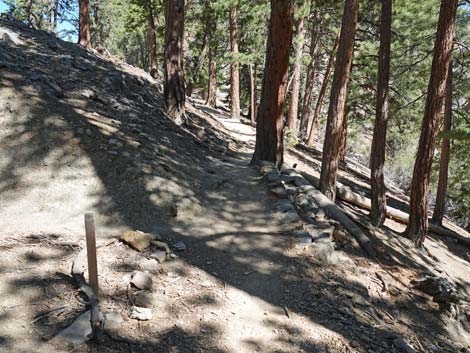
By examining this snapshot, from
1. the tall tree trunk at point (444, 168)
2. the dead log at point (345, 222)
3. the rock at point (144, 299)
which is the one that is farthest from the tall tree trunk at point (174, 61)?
the tall tree trunk at point (444, 168)

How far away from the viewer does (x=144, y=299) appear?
11.7ft

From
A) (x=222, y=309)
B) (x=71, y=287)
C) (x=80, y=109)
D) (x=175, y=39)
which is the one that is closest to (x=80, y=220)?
(x=71, y=287)

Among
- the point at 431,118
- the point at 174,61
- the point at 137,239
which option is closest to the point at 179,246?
the point at 137,239

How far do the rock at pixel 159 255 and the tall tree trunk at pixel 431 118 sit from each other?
6384 mm

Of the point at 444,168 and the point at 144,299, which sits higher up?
the point at 444,168

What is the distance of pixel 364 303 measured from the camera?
457 centimetres

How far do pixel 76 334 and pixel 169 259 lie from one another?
1.63 m

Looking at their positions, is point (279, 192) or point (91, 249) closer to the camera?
point (91, 249)

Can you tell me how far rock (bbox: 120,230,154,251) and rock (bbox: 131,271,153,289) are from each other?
525 millimetres

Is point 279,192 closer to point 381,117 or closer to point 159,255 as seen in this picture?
point 159,255

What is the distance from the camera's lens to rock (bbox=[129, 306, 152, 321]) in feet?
11.0

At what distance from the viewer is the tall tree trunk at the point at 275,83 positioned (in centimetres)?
782

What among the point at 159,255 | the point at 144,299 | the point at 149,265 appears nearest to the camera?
the point at 144,299

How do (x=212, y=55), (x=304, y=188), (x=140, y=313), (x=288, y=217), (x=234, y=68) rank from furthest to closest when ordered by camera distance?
(x=212, y=55)
(x=234, y=68)
(x=304, y=188)
(x=288, y=217)
(x=140, y=313)
